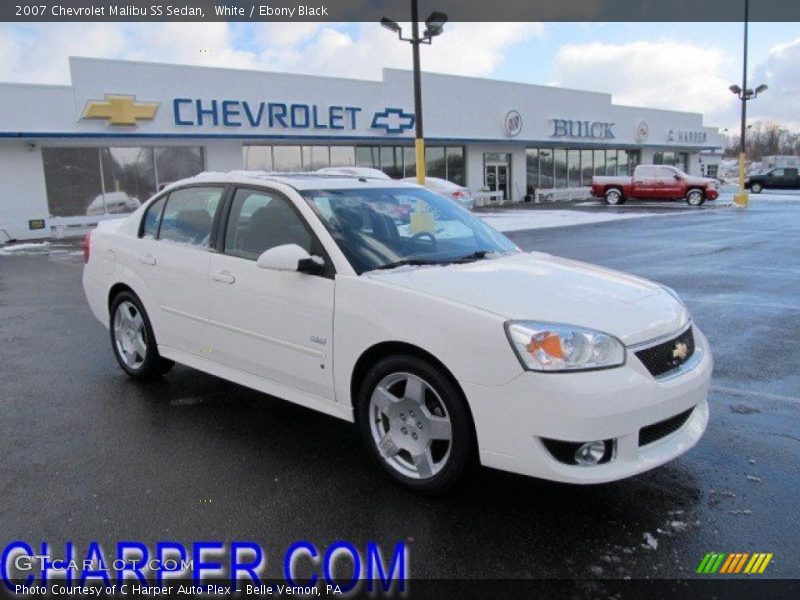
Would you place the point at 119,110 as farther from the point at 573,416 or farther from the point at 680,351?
the point at 573,416

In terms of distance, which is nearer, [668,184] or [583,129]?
[668,184]

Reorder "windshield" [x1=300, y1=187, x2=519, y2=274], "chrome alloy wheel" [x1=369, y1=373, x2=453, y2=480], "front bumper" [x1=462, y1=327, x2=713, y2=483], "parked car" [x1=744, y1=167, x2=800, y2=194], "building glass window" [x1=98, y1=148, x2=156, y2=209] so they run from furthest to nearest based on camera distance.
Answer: "parked car" [x1=744, y1=167, x2=800, y2=194] < "building glass window" [x1=98, y1=148, x2=156, y2=209] < "windshield" [x1=300, y1=187, x2=519, y2=274] < "chrome alloy wheel" [x1=369, y1=373, x2=453, y2=480] < "front bumper" [x1=462, y1=327, x2=713, y2=483]

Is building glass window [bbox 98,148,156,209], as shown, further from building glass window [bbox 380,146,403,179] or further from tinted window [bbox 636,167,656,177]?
tinted window [bbox 636,167,656,177]

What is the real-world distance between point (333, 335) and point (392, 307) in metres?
0.45

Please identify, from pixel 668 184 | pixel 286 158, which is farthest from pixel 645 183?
pixel 286 158

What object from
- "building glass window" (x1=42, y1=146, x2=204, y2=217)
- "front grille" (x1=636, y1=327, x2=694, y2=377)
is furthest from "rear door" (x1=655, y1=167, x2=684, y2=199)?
"front grille" (x1=636, y1=327, x2=694, y2=377)

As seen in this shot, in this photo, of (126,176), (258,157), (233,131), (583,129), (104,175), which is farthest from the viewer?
(583,129)

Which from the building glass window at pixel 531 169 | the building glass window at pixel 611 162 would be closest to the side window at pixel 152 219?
the building glass window at pixel 531 169

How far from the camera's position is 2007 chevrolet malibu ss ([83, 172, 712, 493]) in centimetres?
313

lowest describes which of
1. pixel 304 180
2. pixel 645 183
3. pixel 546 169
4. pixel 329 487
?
pixel 329 487

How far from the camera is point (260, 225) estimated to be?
4504mm

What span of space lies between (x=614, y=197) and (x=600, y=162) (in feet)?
28.2

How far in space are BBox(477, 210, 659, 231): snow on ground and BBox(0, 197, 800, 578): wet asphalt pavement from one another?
15019mm

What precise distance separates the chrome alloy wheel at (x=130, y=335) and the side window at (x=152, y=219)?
1.94 feet
